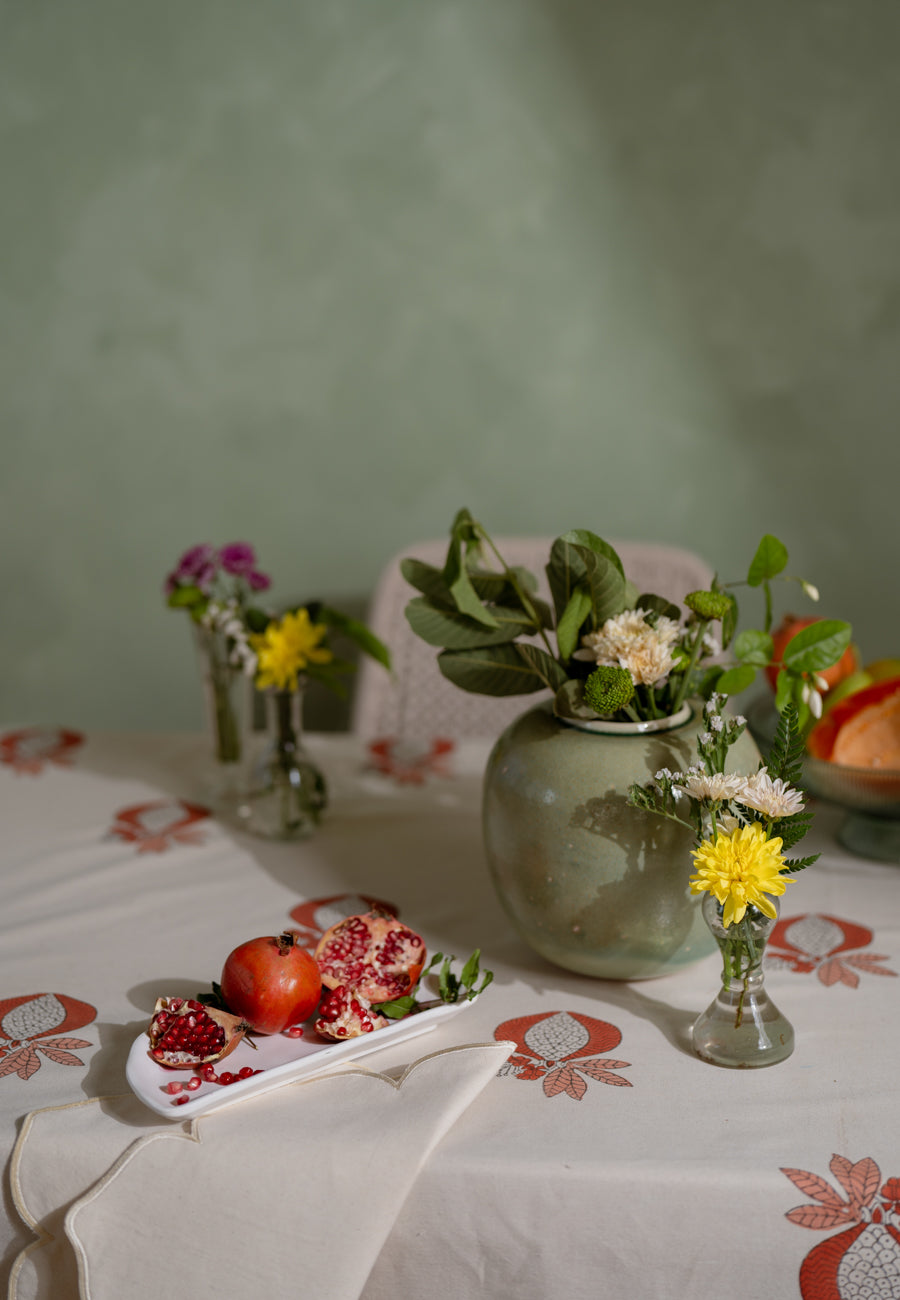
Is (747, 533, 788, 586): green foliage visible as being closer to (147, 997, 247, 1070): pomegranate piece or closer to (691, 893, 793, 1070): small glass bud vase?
(691, 893, 793, 1070): small glass bud vase

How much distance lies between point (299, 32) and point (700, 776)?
5.23 ft

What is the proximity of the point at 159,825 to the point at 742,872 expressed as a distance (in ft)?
2.22

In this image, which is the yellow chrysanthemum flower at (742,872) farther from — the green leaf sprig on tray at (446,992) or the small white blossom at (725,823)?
the green leaf sprig on tray at (446,992)

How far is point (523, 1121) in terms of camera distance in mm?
688

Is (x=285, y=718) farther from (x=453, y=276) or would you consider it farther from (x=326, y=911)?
(x=453, y=276)

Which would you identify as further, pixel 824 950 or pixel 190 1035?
pixel 824 950

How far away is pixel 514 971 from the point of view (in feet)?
2.83

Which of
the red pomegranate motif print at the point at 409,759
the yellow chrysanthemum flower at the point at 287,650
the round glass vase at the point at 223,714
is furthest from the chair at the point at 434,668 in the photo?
the yellow chrysanthemum flower at the point at 287,650

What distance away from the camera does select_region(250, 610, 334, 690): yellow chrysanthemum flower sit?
1.10m

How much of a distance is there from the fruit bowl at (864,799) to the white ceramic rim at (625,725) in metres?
0.22

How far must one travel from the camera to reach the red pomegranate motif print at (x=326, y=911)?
3.07 feet


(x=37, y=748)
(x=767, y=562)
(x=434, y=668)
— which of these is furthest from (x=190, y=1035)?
(x=434, y=668)

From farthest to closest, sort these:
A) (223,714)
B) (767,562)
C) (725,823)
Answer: (223,714) < (767,562) < (725,823)

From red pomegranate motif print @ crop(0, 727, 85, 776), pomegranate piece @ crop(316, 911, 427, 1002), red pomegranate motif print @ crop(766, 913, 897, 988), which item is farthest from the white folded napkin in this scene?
red pomegranate motif print @ crop(0, 727, 85, 776)
